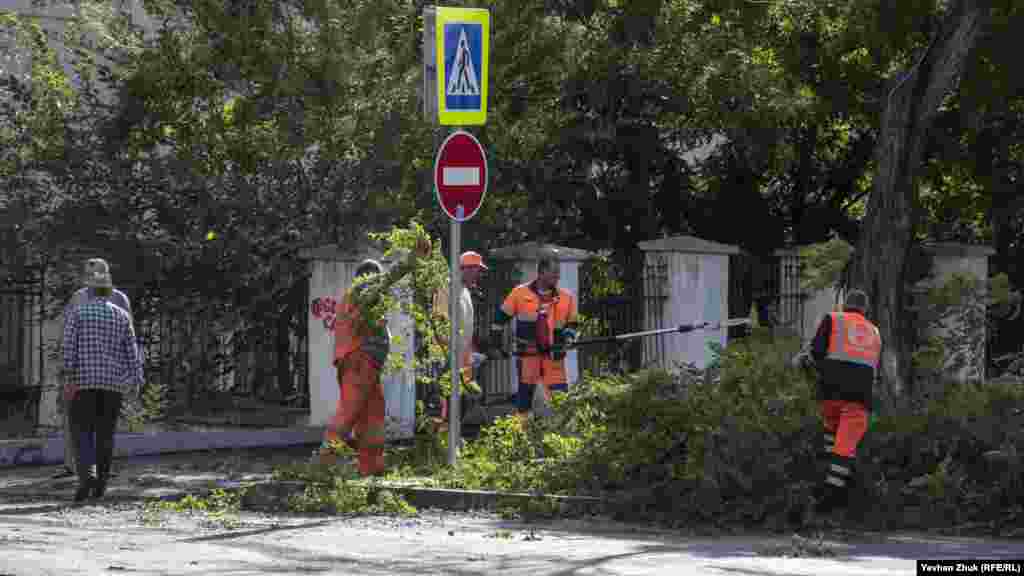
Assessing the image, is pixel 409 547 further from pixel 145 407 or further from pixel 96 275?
pixel 145 407

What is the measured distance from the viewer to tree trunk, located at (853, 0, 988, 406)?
635 inches

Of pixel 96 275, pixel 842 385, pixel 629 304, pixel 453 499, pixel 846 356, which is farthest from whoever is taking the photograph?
pixel 629 304

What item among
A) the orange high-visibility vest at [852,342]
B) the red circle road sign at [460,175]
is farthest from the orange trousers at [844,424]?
the red circle road sign at [460,175]

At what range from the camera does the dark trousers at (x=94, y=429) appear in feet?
40.2

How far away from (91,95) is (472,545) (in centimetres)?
993

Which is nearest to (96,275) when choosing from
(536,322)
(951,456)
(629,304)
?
(536,322)

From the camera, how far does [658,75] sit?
68.9ft

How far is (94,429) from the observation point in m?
12.5

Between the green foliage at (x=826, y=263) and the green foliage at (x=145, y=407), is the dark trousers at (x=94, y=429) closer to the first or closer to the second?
the green foliage at (x=145, y=407)

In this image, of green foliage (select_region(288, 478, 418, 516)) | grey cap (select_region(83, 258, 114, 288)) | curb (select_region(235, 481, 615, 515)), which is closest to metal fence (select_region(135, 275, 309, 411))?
grey cap (select_region(83, 258, 114, 288))

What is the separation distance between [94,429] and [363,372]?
1.95 m

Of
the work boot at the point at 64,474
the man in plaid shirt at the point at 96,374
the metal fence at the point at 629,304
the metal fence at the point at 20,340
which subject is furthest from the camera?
the metal fence at the point at 629,304

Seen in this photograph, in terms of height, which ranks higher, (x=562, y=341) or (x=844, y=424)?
(x=562, y=341)

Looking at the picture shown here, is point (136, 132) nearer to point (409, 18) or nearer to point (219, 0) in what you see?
point (219, 0)
